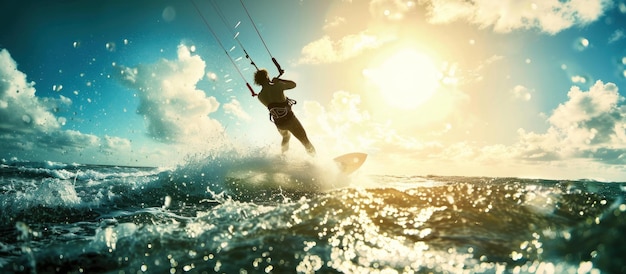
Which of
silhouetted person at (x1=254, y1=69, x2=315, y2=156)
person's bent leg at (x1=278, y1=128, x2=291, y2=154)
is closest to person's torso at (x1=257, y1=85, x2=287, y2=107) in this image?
silhouetted person at (x1=254, y1=69, x2=315, y2=156)

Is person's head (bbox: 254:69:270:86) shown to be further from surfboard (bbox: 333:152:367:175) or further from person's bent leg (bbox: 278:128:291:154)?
surfboard (bbox: 333:152:367:175)

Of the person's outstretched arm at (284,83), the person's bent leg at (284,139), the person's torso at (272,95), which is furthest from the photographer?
the person's bent leg at (284,139)

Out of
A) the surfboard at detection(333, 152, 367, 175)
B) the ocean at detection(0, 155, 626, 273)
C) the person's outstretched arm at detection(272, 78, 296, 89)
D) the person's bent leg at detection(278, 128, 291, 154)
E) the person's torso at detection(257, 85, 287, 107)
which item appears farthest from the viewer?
the surfboard at detection(333, 152, 367, 175)

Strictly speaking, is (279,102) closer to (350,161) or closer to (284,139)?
(284,139)

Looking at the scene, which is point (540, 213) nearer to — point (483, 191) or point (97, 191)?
point (483, 191)

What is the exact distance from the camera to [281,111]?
10.9 m

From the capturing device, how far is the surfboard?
13117mm

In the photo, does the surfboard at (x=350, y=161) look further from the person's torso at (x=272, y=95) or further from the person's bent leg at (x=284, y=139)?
the person's torso at (x=272, y=95)

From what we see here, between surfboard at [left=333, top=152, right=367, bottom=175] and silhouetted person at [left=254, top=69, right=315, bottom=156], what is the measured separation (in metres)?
2.28

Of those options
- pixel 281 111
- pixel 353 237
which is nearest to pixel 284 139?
pixel 281 111

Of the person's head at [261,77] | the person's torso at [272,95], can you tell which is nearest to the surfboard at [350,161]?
the person's torso at [272,95]

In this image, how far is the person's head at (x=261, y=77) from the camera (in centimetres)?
1049

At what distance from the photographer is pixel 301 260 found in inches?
115

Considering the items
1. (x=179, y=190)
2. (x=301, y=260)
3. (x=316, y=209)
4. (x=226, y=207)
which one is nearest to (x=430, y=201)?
(x=316, y=209)
